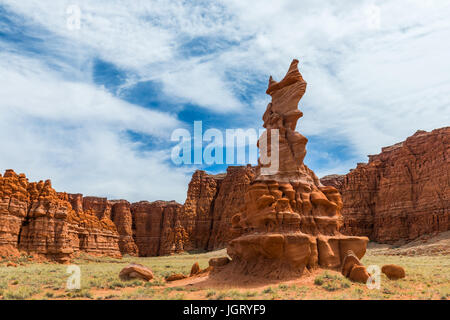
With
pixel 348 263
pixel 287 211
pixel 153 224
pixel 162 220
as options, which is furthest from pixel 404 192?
pixel 153 224

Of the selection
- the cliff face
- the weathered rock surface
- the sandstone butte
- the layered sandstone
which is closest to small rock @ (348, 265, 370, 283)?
the layered sandstone

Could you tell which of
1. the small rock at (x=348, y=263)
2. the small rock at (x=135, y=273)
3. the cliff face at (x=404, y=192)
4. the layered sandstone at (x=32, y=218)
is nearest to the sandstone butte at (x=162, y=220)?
the layered sandstone at (x=32, y=218)

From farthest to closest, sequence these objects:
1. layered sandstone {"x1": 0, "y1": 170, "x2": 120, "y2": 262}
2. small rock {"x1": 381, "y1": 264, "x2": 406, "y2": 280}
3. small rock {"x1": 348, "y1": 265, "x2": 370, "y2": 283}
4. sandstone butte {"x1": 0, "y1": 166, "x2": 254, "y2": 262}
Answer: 1. sandstone butte {"x1": 0, "y1": 166, "x2": 254, "y2": 262}
2. layered sandstone {"x1": 0, "y1": 170, "x2": 120, "y2": 262}
3. small rock {"x1": 381, "y1": 264, "x2": 406, "y2": 280}
4. small rock {"x1": 348, "y1": 265, "x2": 370, "y2": 283}

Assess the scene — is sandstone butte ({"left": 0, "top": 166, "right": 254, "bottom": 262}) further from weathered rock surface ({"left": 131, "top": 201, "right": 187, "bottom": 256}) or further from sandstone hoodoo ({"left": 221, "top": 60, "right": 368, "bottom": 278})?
sandstone hoodoo ({"left": 221, "top": 60, "right": 368, "bottom": 278})

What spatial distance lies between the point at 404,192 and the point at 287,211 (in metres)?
56.5

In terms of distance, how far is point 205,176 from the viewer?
313 feet

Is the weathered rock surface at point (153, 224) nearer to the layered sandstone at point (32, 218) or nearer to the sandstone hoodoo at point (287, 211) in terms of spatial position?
the layered sandstone at point (32, 218)

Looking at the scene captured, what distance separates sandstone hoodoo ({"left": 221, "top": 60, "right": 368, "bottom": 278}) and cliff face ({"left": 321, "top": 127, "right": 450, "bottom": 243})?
4753cm

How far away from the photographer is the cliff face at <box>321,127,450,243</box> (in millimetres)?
57406

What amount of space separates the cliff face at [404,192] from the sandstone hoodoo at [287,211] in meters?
47.5

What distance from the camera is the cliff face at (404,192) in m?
57.4

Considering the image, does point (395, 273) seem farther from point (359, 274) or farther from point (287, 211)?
point (287, 211)
